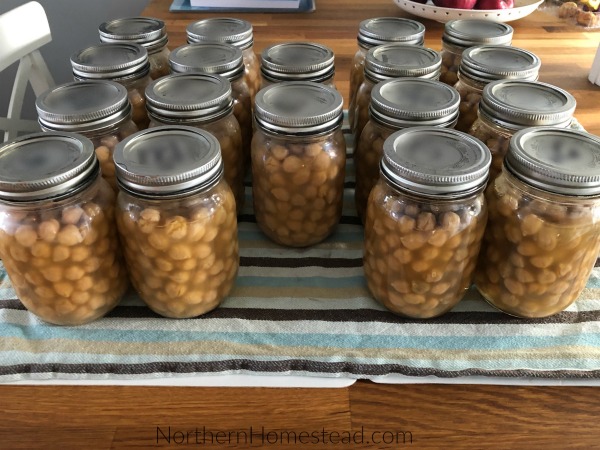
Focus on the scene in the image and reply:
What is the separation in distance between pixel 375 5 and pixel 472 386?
1530 millimetres

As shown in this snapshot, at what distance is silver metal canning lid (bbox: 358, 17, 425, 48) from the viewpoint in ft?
3.52

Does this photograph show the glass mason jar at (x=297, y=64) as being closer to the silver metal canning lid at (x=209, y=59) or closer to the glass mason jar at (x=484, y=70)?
the silver metal canning lid at (x=209, y=59)

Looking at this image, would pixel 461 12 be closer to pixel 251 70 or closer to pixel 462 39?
pixel 462 39

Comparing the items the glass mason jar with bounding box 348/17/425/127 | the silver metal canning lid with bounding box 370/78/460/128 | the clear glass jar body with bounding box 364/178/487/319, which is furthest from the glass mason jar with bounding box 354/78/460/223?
the glass mason jar with bounding box 348/17/425/127

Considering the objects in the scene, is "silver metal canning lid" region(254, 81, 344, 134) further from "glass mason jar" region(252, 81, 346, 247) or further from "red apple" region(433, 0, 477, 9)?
"red apple" region(433, 0, 477, 9)

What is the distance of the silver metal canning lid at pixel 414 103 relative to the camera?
0.80m

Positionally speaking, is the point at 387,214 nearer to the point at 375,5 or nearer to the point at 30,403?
the point at 30,403

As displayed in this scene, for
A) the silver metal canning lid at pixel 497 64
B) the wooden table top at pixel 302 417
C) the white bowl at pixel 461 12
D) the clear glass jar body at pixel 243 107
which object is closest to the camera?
the wooden table top at pixel 302 417

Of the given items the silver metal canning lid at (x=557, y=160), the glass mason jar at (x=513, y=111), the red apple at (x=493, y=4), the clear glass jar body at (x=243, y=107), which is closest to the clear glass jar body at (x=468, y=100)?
the glass mason jar at (x=513, y=111)

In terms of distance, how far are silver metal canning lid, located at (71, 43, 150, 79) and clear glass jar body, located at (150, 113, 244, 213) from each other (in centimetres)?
12

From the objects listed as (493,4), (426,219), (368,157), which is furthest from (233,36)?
(493,4)

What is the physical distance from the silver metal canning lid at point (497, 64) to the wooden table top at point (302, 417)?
0.50 metres

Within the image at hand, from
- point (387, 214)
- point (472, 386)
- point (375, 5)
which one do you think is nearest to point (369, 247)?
point (387, 214)

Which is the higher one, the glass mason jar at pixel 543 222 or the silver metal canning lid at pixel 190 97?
the silver metal canning lid at pixel 190 97
